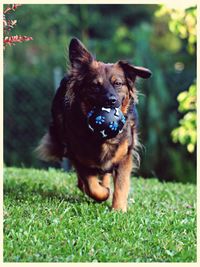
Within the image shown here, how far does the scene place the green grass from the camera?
4.50 m

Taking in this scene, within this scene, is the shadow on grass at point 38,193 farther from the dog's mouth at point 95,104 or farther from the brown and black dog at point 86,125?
the dog's mouth at point 95,104

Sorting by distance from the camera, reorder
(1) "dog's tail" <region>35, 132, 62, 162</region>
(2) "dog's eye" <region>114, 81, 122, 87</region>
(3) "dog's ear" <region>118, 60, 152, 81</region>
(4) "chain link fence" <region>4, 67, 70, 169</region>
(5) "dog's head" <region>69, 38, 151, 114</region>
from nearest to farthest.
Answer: (5) "dog's head" <region>69, 38, 151, 114</region>, (2) "dog's eye" <region>114, 81, 122, 87</region>, (3) "dog's ear" <region>118, 60, 152, 81</region>, (1) "dog's tail" <region>35, 132, 62, 162</region>, (4) "chain link fence" <region>4, 67, 70, 169</region>

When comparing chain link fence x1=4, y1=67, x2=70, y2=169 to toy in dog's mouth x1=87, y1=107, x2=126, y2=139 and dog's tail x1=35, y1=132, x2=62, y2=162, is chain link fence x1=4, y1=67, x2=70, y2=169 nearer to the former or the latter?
dog's tail x1=35, y1=132, x2=62, y2=162

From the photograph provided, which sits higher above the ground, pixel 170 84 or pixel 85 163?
pixel 170 84

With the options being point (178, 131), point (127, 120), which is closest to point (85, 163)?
point (127, 120)

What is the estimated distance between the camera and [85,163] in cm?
592

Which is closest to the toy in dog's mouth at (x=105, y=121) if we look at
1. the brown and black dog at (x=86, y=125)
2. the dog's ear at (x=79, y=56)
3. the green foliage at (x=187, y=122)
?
the brown and black dog at (x=86, y=125)

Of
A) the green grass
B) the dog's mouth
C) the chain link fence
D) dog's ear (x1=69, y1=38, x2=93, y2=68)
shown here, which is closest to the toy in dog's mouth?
the dog's mouth

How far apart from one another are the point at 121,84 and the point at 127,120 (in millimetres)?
395

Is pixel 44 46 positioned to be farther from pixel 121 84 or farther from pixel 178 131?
pixel 121 84

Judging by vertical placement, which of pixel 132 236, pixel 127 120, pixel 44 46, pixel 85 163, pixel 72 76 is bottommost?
pixel 132 236

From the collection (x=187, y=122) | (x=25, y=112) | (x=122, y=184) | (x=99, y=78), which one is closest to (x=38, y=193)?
(x=122, y=184)

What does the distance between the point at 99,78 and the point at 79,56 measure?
16.3 inches

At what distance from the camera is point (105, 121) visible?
544 centimetres
